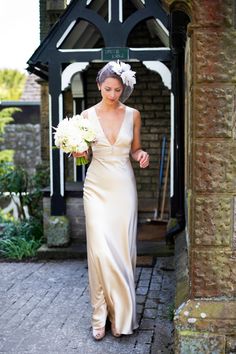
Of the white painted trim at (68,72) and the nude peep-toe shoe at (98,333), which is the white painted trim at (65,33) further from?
the nude peep-toe shoe at (98,333)

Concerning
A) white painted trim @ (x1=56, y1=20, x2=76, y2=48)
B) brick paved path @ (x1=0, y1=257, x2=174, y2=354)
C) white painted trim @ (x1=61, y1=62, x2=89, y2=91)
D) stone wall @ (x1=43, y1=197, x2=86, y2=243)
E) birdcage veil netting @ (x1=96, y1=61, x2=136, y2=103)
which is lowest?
brick paved path @ (x1=0, y1=257, x2=174, y2=354)

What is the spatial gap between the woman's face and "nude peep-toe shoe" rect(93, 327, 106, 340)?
172 cm

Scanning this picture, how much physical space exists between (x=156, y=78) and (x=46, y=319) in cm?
622

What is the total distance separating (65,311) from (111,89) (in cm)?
201

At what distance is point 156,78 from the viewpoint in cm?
987

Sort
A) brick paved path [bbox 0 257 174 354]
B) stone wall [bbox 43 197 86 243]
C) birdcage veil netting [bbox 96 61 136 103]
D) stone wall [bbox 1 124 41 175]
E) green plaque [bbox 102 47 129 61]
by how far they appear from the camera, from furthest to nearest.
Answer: stone wall [bbox 1 124 41 175]
stone wall [bbox 43 197 86 243]
green plaque [bbox 102 47 129 61]
birdcage veil netting [bbox 96 61 136 103]
brick paved path [bbox 0 257 174 354]

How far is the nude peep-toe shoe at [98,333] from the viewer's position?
4.04 metres

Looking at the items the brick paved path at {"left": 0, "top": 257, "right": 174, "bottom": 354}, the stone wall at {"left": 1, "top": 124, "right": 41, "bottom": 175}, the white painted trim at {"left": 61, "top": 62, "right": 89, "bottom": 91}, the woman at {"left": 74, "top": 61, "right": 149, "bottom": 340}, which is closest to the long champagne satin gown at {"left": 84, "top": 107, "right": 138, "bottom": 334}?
the woman at {"left": 74, "top": 61, "right": 149, "bottom": 340}

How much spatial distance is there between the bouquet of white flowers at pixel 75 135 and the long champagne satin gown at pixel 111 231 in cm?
12

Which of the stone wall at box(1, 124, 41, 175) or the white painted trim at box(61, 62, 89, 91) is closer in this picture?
the white painted trim at box(61, 62, 89, 91)

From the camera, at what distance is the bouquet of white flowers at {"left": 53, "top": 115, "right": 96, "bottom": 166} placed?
13.1 ft

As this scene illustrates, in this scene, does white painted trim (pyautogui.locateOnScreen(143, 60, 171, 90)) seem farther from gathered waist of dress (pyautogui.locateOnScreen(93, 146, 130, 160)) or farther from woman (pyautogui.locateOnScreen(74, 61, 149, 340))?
gathered waist of dress (pyautogui.locateOnScreen(93, 146, 130, 160))

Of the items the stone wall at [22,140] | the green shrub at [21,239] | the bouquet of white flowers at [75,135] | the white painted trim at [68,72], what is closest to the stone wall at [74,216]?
the green shrub at [21,239]

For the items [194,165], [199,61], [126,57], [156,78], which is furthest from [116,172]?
[156,78]
